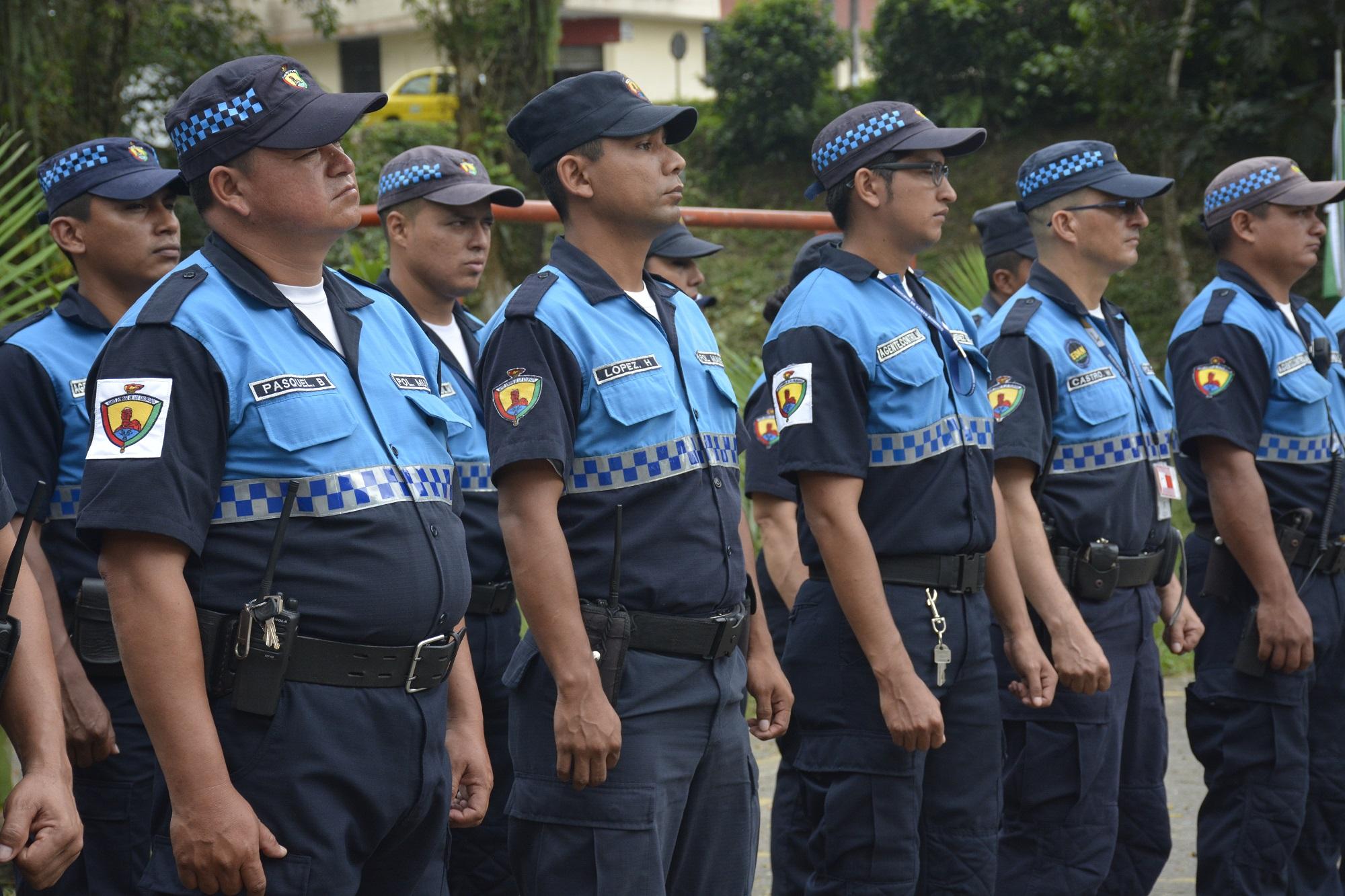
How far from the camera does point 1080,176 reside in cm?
466

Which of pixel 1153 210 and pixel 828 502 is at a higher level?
pixel 828 502

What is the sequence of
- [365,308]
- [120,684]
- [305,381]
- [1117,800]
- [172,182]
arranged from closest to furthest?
[305,381], [365,308], [120,684], [172,182], [1117,800]

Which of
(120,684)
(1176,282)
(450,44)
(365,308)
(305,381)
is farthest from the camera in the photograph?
(1176,282)

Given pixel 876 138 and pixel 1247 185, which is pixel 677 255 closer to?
pixel 876 138

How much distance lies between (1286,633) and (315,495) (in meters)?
3.32

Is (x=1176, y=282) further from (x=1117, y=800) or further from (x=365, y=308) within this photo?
(x=365, y=308)

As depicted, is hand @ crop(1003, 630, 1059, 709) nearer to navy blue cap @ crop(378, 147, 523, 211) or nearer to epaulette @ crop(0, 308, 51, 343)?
navy blue cap @ crop(378, 147, 523, 211)

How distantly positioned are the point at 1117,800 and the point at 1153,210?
13.4 m

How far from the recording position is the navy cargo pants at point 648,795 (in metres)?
3.01

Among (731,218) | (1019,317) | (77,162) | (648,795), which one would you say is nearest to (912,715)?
(648,795)

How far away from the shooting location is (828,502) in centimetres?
361

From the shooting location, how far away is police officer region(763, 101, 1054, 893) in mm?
3609

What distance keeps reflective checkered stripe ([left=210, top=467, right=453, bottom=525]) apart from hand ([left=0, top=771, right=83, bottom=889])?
0.49 meters

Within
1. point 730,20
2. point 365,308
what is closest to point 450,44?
point 730,20
